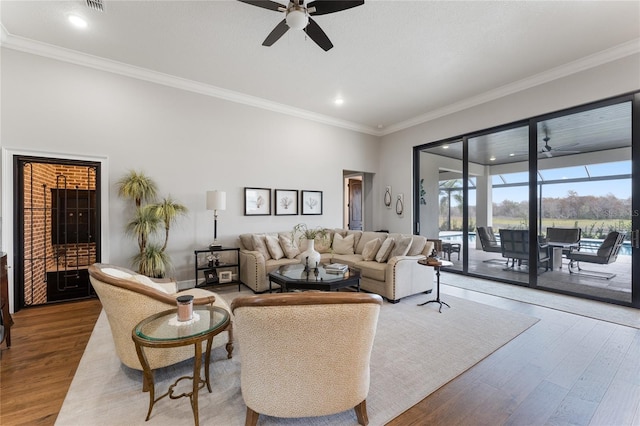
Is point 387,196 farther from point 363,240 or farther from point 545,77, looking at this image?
point 545,77

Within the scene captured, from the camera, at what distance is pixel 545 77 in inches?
173

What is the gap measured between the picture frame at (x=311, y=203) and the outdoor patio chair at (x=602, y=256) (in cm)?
479

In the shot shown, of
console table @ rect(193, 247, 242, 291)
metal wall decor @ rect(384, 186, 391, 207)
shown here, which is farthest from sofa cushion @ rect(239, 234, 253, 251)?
metal wall decor @ rect(384, 186, 391, 207)

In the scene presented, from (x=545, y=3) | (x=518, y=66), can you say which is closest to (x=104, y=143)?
(x=545, y=3)

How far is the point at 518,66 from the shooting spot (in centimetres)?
418

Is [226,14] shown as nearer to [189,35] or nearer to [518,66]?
[189,35]

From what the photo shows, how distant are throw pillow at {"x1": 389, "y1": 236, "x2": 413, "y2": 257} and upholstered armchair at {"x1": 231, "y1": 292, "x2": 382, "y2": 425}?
112 inches

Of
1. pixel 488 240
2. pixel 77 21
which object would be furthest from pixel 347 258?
pixel 77 21

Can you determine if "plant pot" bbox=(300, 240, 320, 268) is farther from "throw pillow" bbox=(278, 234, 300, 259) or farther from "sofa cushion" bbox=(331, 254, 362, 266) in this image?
"throw pillow" bbox=(278, 234, 300, 259)

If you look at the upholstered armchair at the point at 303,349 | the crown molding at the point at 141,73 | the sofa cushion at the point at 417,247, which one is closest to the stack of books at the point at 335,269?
the sofa cushion at the point at 417,247

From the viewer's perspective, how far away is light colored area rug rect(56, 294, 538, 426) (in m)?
1.75

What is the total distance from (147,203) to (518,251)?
21.5 ft

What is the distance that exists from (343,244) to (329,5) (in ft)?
12.7

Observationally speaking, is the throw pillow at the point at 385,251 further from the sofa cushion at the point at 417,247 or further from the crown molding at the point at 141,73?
the crown molding at the point at 141,73
